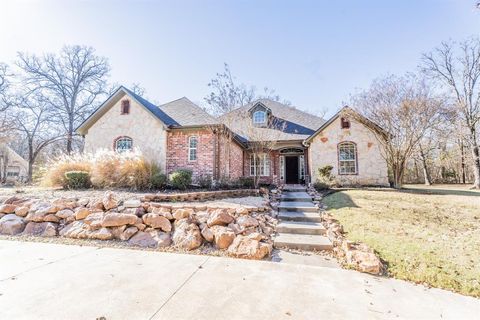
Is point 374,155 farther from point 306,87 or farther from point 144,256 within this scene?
point 144,256

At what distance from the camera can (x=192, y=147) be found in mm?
11289

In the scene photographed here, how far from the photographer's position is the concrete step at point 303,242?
472 centimetres

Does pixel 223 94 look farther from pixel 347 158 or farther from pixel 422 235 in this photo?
pixel 422 235

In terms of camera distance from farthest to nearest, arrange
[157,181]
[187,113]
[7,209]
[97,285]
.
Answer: [187,113] < [157,181] < [7,209] < [97,285]

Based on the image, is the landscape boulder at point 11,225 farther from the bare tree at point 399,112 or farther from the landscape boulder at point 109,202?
the bare tree at point 399,112

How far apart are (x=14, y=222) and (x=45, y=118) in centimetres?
2108

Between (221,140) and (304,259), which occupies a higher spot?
(221,140)

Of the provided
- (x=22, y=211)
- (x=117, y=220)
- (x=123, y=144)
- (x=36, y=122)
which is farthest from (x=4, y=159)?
(x=117, y=220)

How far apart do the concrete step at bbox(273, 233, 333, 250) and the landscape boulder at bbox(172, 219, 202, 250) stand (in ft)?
5.62

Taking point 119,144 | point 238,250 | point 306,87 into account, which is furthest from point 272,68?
point 238,250

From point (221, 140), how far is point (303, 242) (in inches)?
289

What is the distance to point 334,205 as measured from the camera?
7.58 metres

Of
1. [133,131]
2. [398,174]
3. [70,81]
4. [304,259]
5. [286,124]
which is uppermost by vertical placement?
[70,81]

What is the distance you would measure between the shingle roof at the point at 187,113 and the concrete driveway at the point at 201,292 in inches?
309
